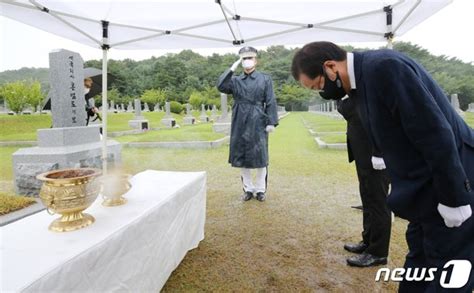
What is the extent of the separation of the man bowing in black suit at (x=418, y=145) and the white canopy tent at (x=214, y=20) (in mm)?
1959

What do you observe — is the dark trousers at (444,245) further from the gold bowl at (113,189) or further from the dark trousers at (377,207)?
the gold bowl at (113,189)

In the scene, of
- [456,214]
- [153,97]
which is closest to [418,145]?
[456,214]

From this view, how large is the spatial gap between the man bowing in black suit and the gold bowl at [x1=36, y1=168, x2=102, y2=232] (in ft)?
3.90

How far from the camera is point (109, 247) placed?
1326 mm

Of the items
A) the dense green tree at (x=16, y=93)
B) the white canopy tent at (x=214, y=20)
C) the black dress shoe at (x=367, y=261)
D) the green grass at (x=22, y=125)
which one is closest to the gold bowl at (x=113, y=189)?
the white canopy tent at (x=214, y=20)

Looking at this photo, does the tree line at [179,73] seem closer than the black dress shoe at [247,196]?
No

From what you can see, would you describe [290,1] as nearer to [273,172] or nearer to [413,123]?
[413,123]

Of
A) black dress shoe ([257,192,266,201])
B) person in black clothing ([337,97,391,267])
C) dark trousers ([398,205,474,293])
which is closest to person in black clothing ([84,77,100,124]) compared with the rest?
black dress shoe ([257,192,266,201])

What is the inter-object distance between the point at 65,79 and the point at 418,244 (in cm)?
609

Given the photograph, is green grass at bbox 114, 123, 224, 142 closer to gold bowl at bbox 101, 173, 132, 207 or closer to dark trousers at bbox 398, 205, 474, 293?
gold bowl at bbox 101, 173, 132, 207

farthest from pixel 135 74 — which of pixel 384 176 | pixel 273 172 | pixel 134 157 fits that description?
pixel 384 176

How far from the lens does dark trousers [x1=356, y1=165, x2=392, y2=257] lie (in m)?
2.30

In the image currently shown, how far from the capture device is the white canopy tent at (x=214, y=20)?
2926mm

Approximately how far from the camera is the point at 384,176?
2312 mm
